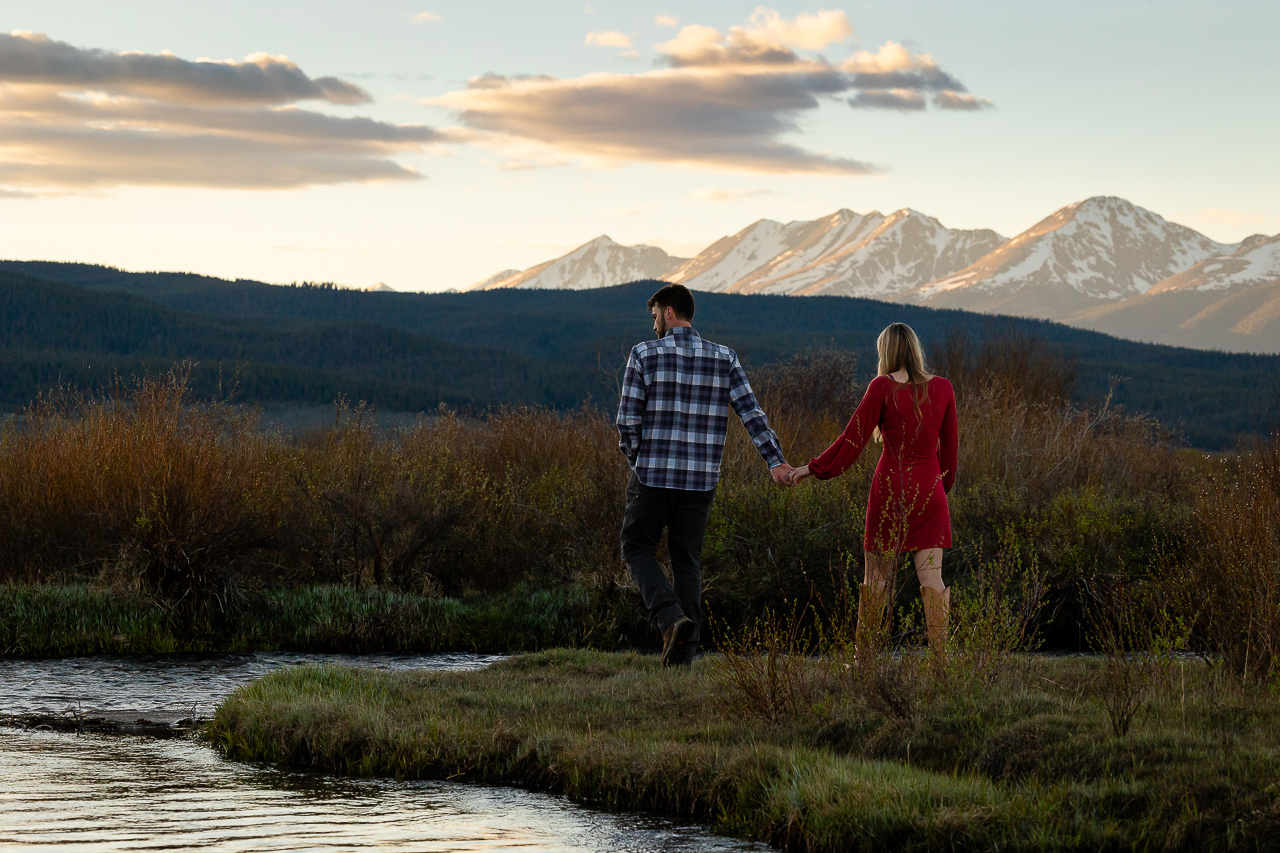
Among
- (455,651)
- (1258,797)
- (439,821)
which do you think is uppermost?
(1258,797)

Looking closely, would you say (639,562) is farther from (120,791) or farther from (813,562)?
(813,562)

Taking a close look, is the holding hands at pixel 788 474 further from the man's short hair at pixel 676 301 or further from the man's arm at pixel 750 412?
the man's short hair at pixel 676 301

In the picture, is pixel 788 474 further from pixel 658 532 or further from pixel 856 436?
pixel 658 532

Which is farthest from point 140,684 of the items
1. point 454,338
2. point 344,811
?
point 454,338

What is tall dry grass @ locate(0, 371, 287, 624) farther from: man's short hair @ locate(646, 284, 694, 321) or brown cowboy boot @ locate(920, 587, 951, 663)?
brown cowboy boot @ locate(920, 587, 951, 663)

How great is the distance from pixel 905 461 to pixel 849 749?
197 cm

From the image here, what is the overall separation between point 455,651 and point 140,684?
3114 millimetres

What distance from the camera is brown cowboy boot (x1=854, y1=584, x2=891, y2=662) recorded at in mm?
6891

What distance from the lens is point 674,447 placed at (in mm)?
8250

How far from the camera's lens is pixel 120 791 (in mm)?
6230

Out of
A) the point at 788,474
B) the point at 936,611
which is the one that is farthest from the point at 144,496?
the point at 936,611

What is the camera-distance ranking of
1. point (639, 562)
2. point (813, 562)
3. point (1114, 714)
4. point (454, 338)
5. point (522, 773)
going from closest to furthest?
point (1114, 714) < point (522, 773) < point (639, 562) < point (813, 562) < point (454, 338)

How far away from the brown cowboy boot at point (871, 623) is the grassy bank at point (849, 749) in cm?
11

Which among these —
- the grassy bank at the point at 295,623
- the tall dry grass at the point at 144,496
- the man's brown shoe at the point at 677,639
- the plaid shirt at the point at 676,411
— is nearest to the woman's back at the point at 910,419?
the plaid shirt at the point at 676,411
